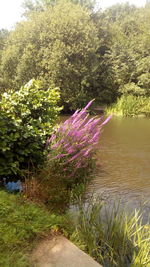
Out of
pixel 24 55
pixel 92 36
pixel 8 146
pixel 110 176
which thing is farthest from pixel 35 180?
pixel 92 36

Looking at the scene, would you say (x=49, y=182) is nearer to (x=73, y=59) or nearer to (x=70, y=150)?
(x=70, y=150)

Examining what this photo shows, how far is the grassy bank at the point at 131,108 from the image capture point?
16.5 metres

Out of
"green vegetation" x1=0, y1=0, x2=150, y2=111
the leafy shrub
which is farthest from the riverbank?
"green vegetation" x1=0, y1=0, x2=150, y2=111

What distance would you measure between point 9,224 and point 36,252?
0.49 m

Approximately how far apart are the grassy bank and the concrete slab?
14.4 meters

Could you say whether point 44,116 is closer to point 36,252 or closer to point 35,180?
point 35,180

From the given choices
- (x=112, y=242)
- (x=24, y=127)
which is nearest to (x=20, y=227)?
(x=112, y=242)

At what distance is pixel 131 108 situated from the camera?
16.6 m

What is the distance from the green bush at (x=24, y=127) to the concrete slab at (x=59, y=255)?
1.49 meters

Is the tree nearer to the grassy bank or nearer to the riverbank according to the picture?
the grassy bank

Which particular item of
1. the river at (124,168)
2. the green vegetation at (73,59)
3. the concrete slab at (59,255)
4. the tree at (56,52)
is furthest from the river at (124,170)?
the green vegetation at (73,59)

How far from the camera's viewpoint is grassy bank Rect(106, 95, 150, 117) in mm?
16484

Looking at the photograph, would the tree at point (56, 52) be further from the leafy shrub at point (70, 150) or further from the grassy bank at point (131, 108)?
the leafy shrub at point (70, 150)

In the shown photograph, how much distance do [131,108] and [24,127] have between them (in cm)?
1354
